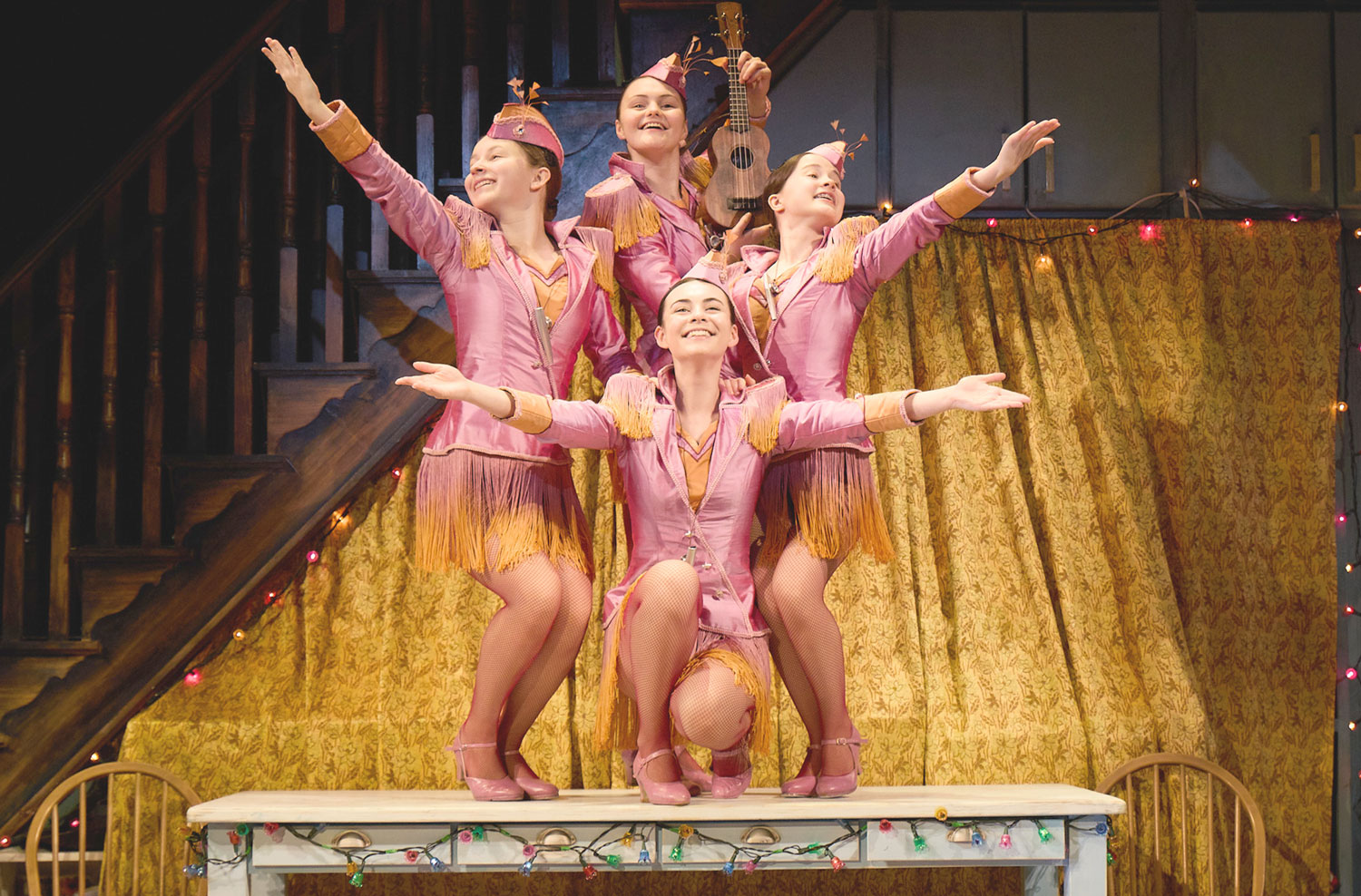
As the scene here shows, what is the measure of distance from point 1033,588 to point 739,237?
156 cm

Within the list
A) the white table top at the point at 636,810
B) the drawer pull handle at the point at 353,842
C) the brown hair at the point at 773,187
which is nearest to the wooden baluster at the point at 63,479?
the white table top at the point at 636,810

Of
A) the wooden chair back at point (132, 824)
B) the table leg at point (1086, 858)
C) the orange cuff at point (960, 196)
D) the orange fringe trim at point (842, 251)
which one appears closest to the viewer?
the table leg at point (1086, 858)

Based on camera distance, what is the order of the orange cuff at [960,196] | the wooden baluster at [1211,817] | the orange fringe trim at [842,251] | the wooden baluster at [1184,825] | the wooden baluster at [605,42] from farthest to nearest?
the wooden baluster at [605,42]
the wooden baluster at [1184,825]
the wooden baluster at [1211,817]
the orange fringe trim at [842,251]
the orange cuff at [960,196]

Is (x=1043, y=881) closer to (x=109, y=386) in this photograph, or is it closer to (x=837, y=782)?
(x=837, y=782)

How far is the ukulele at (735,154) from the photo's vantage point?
3.18 metres

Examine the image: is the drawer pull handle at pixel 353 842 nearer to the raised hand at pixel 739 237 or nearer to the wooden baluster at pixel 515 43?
the raised hand at pixel 739 237

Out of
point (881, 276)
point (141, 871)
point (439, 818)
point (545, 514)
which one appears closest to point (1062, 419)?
point (881, 276)

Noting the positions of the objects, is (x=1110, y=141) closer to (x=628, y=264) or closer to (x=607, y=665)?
(x=628, y=264)

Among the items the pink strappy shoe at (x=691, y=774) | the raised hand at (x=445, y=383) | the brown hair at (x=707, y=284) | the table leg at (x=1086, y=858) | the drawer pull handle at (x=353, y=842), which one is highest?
the brown hair at (x=707, y=284)

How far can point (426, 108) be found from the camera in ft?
12.6

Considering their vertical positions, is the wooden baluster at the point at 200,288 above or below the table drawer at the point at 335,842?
above

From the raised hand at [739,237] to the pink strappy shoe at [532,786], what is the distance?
1258 mm

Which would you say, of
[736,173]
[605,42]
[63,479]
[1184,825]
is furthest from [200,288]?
[1184,825]

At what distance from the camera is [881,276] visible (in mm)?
3018
